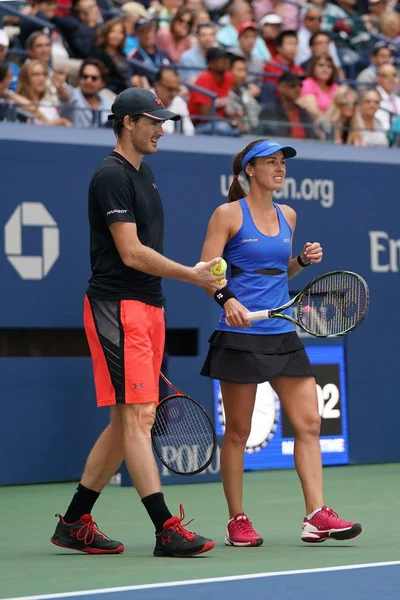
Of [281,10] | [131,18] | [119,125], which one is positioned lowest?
[119,125]

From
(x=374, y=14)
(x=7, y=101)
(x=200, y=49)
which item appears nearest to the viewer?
(x=7, y=101)

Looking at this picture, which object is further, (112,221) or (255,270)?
(255,270)

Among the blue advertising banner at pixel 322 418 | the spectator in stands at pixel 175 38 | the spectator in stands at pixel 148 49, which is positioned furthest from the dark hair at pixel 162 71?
the blue advertising banner at pixel 322 418

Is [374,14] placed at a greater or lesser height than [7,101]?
greater

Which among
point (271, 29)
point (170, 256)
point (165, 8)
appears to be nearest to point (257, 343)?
point (170, 256)

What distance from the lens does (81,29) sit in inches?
432

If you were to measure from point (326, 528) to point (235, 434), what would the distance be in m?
0.61

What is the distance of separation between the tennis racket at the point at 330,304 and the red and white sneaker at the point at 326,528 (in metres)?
0.78

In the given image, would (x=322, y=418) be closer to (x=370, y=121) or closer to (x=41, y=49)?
(x=370, y=121)

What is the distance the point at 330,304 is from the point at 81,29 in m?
6.05

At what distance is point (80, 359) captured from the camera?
912 centimetres

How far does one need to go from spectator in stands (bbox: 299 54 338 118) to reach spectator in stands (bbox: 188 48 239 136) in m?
0.76

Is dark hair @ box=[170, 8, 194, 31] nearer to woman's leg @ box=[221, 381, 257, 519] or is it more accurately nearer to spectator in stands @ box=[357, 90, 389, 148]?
spectator in stands @ box=[357, 90, 389, 148]

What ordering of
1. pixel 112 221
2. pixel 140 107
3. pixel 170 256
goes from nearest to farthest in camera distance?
1. pixel 112 221
2. pixel 140 107
3. pixel 170 256
